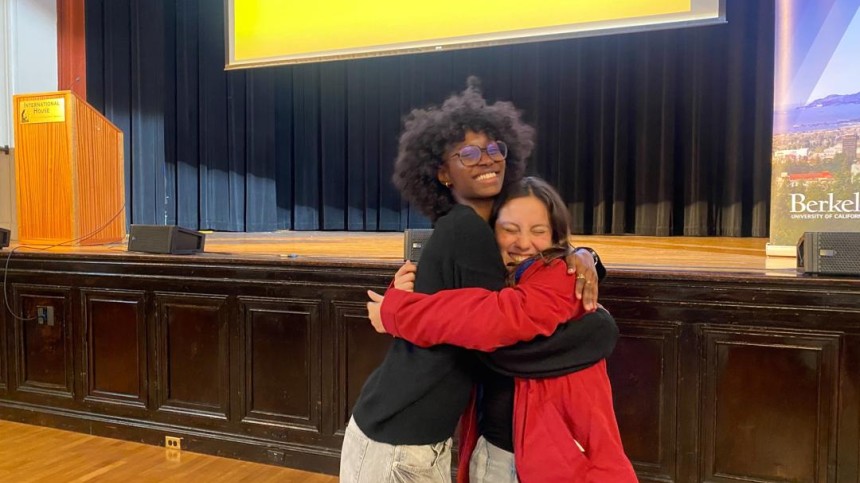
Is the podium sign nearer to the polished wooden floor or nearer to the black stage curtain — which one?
the polished wooden floor

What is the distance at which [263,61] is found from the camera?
3.57 metres

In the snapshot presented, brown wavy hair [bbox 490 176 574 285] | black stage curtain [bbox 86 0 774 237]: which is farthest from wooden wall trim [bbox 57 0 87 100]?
brown wavy hair [bbox 490 176 574 285]

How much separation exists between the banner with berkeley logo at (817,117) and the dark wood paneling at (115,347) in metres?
2.53

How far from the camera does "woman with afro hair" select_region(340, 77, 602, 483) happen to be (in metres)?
1.10

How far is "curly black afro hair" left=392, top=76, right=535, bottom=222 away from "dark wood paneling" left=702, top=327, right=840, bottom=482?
955mm

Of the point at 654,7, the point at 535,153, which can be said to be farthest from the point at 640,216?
the point at 654,7

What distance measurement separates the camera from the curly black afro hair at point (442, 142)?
4.17ft

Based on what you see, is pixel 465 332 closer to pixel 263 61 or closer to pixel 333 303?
pixel 333 303

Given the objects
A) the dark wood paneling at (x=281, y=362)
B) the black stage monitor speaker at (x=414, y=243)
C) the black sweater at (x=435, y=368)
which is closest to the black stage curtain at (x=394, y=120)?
the black stage monitor speaker at (x=414, y=243)

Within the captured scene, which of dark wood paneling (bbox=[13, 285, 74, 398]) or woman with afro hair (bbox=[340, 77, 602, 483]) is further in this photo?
dark wood paneling (bbox=[13, 285, 74, 398])

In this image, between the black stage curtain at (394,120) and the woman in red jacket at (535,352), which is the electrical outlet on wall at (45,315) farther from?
the black stage curtain at (394,120)

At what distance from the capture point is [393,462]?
1.14 meters

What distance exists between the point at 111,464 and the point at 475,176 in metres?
2.00

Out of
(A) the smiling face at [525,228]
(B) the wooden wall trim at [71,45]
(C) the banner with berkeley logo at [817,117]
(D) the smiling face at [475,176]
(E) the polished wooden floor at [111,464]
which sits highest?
(B) the wooden wall trim at [71,45]
